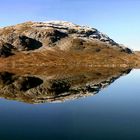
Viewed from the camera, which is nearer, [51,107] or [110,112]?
[110,112]

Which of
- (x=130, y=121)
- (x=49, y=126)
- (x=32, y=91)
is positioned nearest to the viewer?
(x=49, y=126)

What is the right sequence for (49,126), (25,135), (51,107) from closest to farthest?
(25,135)
(49,126)
(51,107)

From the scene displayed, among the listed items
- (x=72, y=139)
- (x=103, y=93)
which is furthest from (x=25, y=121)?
(x=103, y=93)

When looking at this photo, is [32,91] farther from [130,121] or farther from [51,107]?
[130,121]

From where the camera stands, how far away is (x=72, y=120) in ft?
123

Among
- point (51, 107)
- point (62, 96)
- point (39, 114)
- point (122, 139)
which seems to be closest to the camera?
point (122, 139)

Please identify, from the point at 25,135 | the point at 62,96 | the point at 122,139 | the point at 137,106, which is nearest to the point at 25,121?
the point at 25,135

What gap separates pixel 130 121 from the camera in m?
37.0

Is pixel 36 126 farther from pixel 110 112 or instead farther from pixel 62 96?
pixel 62 96

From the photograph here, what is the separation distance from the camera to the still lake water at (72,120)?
102 feet

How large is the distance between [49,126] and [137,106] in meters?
18.4

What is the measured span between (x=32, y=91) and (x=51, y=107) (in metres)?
22.2

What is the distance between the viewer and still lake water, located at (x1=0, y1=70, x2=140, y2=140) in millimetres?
31094

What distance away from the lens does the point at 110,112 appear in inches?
1709
